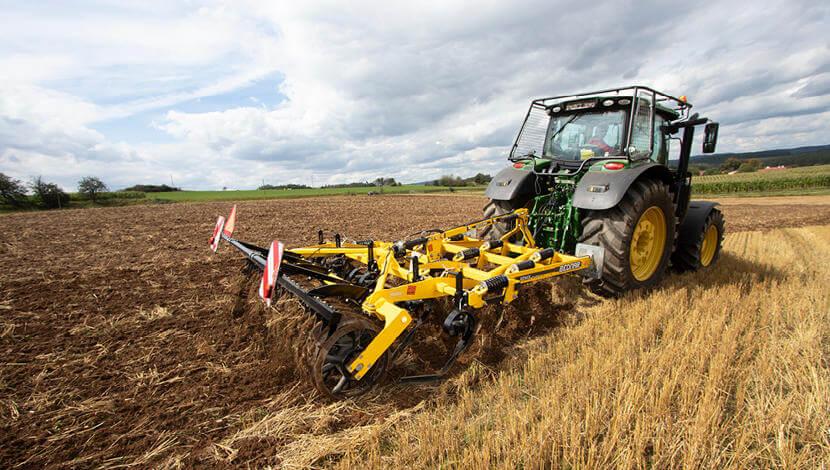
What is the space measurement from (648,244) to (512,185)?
160 cm

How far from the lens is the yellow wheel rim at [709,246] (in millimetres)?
5703

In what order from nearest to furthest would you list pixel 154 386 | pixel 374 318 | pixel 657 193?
pixel 154 386 → pixel 374 318 → pixel 657 193

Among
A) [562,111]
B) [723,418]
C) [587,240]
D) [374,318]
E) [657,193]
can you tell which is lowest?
[723,418]

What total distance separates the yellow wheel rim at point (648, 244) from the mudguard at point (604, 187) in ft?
1.87

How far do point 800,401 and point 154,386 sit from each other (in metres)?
4.01

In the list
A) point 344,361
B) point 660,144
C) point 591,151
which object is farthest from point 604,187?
point 344,361

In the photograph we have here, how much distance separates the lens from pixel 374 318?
2.94m

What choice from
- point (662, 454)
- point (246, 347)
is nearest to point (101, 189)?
point (246, 347)

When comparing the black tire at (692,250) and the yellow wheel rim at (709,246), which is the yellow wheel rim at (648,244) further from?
the yellow wheel rim at (709,246)

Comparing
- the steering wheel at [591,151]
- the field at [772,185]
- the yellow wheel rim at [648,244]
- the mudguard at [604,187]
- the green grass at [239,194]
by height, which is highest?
the steering wheel at [591,151]

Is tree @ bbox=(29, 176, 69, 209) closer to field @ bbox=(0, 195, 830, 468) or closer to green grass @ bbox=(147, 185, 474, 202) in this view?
green grass @ bbox=(147, 185, 474, 202)

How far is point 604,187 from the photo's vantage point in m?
3.75

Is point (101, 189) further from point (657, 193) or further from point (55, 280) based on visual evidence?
point (657, 193)

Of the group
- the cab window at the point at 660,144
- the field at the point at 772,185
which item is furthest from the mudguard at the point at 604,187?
the field at the point at 772,185
